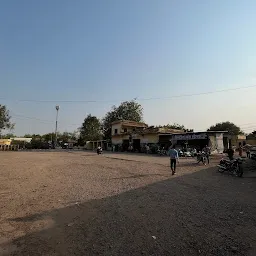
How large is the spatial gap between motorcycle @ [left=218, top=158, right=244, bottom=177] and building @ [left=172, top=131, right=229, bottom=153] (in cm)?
2128

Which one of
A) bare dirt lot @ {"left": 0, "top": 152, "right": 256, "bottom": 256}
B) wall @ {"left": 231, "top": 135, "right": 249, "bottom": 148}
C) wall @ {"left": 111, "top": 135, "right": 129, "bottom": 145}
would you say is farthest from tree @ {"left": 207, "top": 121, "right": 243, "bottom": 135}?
bare dirt lot @ {"left": 0, "top": 152, "right": 256, "bottom": 256}

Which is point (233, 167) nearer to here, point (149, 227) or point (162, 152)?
point (149, 227)

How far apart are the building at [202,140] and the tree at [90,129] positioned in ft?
148

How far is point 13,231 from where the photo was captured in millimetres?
6859

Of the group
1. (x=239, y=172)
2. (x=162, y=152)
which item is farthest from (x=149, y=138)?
(x=239, y=172)

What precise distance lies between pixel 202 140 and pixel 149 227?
35996mm

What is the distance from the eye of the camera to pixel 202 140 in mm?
41656

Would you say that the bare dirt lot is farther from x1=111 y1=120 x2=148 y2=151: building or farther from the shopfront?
x1=111 y1=120 x2=148 y2=151: building

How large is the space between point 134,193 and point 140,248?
18.5 ft

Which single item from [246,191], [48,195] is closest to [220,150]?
[246,191]

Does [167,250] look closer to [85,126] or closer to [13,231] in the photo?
[13,231]

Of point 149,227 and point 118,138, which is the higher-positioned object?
point 118,138

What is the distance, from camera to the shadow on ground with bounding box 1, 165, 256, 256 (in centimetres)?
573

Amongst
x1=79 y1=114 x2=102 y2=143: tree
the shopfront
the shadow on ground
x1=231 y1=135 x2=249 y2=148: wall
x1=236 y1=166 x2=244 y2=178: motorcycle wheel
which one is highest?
x1=79 y1=114 x2=102 y2=143: tree
